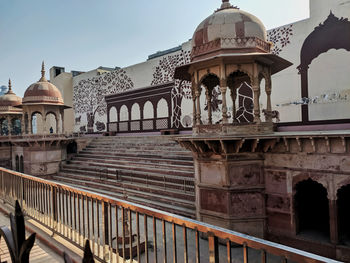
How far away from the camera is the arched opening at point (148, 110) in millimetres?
18078

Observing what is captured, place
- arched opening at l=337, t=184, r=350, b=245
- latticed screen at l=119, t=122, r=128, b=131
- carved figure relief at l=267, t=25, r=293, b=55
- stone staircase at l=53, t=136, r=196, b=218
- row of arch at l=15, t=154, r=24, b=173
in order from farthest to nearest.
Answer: latticed screen at l=119, t=122, r=128, b=131
row of arch at l=15, t=154, r=24, b=173
carved figure relief at l=267, t=25, r=293, b=55
stone staircase at l=53, t=136, r=196, b=218
arched opening at l=337, t=184, r=350, b=245

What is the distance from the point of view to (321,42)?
10.1m

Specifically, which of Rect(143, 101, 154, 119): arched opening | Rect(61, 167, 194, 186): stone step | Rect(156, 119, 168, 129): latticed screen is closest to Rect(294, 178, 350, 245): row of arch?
Rect(61, 167, 194, 186): stone step

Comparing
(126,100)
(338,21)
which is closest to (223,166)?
(338,21)

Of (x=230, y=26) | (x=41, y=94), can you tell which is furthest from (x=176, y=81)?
(x=230, y=26)

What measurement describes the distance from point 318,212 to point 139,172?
6911 mm

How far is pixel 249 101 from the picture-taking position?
40.7 ft

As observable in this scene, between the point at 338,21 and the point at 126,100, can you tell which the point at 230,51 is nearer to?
the point at 338,21

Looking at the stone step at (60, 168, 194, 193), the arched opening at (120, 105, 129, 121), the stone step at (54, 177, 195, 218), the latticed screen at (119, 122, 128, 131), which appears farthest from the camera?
the arched opening at (120, 105, 129, 121)

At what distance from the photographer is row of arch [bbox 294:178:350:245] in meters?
5.87

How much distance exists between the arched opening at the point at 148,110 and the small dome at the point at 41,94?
5.66 metres

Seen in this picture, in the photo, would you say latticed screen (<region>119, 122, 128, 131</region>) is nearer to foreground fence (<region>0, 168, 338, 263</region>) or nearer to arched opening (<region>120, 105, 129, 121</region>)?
arched opening (<region>120, 105, 129, 121</region>)

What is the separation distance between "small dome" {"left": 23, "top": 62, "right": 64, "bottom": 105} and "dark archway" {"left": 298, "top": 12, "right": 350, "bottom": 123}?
12977 mm

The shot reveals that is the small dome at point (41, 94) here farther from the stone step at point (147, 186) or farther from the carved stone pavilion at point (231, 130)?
the carved stone pavilion at point (231, 130)
